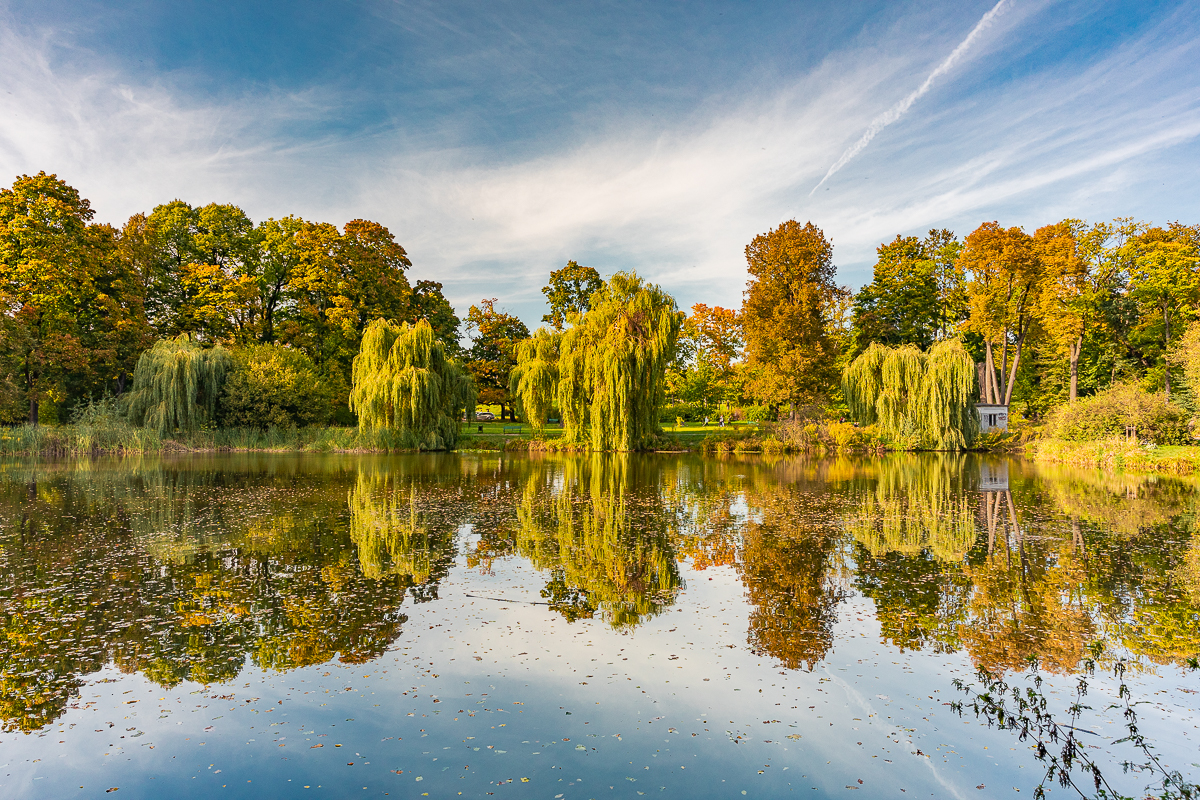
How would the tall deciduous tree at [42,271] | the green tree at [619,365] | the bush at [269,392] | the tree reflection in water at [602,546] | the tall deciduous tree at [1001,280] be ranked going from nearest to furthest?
the tree reflection in water at [602,546]
the tall deciduous tree at [42,271]
the green tree at [619,365]
the bush at [269,392]
the tall deciduous tree at [1001,280]

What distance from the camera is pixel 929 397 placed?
3111cm

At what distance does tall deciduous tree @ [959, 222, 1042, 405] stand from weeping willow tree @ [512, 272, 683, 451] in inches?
796

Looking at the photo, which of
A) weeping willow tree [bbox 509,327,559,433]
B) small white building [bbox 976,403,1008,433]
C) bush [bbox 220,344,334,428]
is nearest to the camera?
bush [bbox 220,344,334,428]

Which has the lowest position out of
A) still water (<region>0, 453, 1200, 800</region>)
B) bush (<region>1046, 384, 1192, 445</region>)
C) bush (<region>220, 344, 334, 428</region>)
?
still water (<region>0, 453, 1200, 800</region>)

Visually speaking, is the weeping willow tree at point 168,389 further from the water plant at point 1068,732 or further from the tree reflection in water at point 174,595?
the water plant at point 1068,732

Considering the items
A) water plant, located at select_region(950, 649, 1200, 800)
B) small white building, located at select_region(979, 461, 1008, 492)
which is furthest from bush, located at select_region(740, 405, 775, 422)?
water plant, located at select_region(950, 649, 1200, 800)

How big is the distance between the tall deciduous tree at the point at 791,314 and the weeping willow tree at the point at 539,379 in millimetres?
11030

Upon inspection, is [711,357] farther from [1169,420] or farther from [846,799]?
[846,799]

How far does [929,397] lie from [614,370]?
1554 centimetres

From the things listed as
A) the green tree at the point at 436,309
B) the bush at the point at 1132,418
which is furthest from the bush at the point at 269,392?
the bush at the point at 1132,418

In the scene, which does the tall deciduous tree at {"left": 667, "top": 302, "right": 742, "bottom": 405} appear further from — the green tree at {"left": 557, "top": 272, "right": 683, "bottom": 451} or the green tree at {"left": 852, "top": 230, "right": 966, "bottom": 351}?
the green tree at {"left": 557, "top": 272, "right": 683, "bottom": 451}

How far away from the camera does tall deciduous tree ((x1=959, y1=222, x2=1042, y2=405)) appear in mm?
36375

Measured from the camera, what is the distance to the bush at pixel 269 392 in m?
31.4

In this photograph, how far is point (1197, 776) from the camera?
11.9ft
